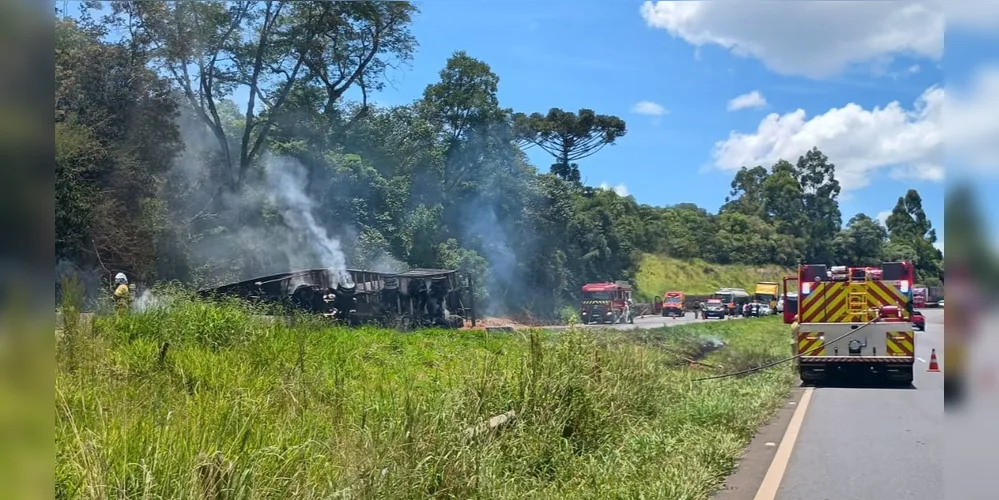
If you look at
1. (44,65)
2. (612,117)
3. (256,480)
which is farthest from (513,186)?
(44,65)

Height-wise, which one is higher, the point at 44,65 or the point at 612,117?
the point at 612,117

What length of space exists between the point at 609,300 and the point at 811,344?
8.11m

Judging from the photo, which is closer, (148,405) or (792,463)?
(148,405)

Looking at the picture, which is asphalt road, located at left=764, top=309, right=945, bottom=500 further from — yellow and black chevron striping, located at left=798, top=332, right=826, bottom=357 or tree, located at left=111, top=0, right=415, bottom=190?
tree, located at left=111, top=0, right=415, bottom=190

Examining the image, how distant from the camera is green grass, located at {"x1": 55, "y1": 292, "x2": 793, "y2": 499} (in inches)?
156

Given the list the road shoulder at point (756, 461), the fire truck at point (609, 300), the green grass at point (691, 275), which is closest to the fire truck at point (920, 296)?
the road shoulder at point (756, 461)

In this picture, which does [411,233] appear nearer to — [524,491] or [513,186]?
[513,186]

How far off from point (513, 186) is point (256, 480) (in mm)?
18661

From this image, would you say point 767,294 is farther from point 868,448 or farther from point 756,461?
point 756,461

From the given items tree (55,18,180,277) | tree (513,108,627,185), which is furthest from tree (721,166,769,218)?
tree (55,18,180,277)

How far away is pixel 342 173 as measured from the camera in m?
21.7

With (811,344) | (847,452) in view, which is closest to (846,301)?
(811,344)

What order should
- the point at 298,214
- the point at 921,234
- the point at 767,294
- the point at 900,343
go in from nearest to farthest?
the point at 921,234, the point at 900,343, the point at 298,214, the point at 767,294

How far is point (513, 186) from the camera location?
22.3 meters
